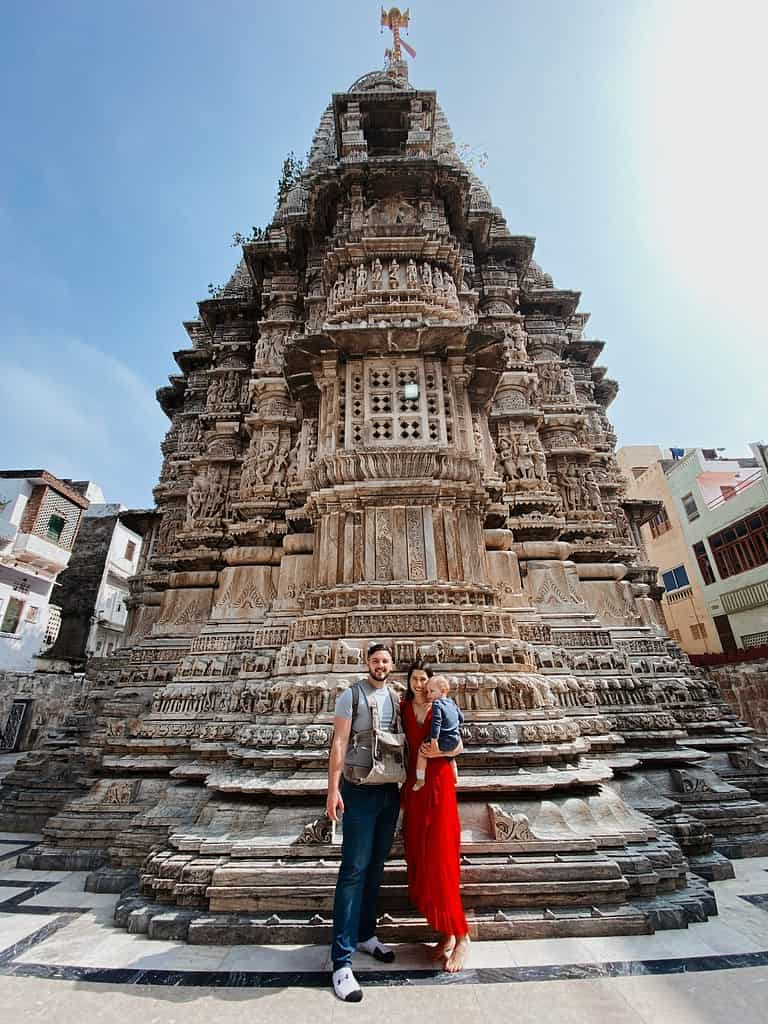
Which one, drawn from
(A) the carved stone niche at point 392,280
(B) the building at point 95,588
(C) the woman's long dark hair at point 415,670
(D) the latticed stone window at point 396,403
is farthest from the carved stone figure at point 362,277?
(B) the building at point 95,588

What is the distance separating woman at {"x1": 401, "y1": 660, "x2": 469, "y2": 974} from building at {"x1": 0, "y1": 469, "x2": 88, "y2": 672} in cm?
2541

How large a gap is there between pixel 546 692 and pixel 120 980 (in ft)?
14.7

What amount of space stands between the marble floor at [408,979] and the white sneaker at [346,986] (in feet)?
0.17

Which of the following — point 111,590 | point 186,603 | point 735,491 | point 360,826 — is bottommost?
point 360,826

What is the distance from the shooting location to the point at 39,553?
80.1 feet

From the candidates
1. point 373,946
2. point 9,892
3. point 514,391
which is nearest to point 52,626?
point 9,892

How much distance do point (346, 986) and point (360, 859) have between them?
2.04 feet

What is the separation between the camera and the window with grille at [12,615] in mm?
23189

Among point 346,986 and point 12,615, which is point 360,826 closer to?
point 346,986

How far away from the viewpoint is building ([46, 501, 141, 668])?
29.0 m

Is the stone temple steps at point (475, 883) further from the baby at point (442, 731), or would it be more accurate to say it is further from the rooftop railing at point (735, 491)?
the rooftop railing at point (735, 491)

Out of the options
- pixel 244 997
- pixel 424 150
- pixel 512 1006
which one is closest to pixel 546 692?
pixel 512 1006

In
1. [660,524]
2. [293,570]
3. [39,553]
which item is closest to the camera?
[293,570]

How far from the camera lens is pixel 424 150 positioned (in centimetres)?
1228
